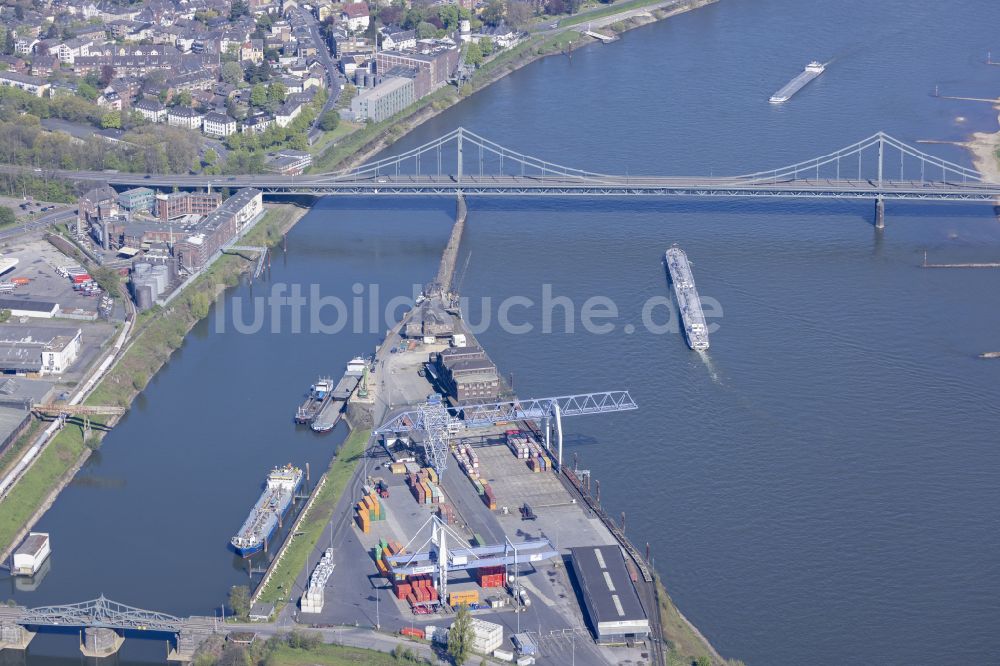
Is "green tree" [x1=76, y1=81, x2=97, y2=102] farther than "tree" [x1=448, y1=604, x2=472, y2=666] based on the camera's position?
Yes

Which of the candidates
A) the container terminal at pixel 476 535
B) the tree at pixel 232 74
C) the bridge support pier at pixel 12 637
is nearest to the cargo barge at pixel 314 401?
the container terminal at pixel 476 535

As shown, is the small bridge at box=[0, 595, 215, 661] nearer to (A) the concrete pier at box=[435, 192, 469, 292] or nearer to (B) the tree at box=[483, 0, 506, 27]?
(A) the concrete pier at box=[435, 192, 469, 292]

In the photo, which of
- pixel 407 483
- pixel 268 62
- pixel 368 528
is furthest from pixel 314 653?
pixel 268 62

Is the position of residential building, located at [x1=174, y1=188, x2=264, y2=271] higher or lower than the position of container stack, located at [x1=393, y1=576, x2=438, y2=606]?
higher

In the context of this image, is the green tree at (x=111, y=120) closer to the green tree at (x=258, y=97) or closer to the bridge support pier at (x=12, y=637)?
the green tree at (x=258, y=97)

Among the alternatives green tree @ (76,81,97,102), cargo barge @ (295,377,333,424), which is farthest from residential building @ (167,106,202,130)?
cargo barge @ (295,377,333,424)

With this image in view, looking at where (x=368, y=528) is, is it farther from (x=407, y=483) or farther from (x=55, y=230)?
(x=55, y=230)
